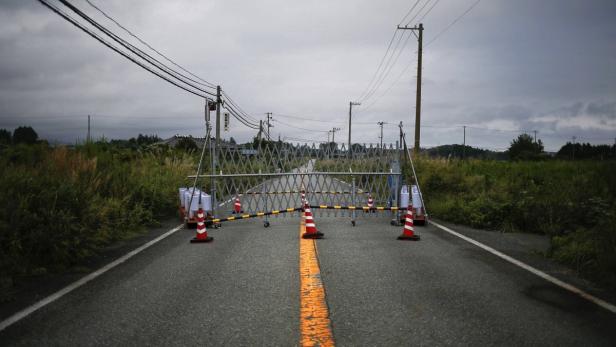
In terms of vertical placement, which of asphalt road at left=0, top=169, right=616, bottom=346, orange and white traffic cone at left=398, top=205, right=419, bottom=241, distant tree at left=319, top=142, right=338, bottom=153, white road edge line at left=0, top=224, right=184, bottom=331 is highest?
distant tree at left=319, top=142, right=338, bottom=153

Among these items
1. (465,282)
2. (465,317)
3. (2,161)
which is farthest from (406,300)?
(2,161)

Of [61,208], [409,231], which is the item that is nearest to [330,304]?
[409,231]

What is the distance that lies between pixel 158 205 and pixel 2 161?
441cm

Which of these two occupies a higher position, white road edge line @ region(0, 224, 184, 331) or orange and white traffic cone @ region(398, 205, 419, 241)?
orange and white traffic cone @ region(398, 205, 419, 241)

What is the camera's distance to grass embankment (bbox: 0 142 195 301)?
5.89 m

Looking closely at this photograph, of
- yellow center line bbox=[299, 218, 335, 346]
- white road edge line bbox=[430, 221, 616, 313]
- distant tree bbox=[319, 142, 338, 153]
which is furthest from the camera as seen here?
distant tree bbox=[319, 142, 338, 153]

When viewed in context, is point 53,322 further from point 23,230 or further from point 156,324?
point 23,230

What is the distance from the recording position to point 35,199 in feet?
21.7

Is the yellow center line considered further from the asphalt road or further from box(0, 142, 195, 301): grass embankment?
box(0, 142, 195, 301): grass embankment

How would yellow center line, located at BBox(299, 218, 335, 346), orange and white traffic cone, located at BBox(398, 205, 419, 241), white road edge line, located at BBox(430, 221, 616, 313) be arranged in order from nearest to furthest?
yellow center line, located at BBox(299, 218, 335, 346), white road edge line, located at BBox(430, 221, 616, 313), orange and white traffic cone, located at BBox(398, 205, 419, 241)

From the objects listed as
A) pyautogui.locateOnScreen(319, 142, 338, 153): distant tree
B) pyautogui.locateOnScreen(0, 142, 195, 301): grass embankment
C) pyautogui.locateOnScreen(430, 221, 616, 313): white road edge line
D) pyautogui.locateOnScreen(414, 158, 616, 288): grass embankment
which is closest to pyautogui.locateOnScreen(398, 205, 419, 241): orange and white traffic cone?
pyautogui.locateOnScreen(430, 221, 616, 313): white road edge line

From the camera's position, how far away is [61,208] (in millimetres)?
7008

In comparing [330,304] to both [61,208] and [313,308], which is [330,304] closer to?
[313,308]

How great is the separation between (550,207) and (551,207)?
0.03m
